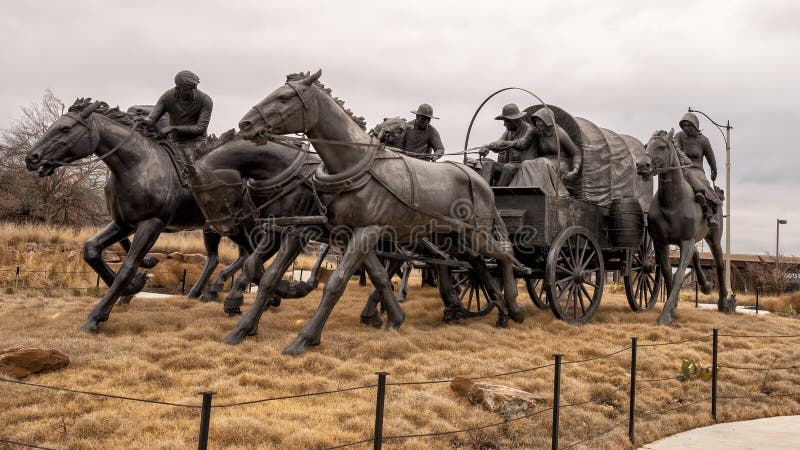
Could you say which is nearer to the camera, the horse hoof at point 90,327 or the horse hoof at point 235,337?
the horse hoof at point 235,337

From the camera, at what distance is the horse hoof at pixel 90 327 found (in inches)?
261

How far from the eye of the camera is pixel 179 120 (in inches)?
324

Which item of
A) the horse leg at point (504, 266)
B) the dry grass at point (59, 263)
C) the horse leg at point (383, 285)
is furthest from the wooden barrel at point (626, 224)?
the dry grass at point (59, 263)

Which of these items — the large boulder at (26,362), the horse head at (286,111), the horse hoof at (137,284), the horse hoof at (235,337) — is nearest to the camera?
the large boulder at (26,362)

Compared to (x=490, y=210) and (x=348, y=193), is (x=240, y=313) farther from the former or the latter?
(x=490, y=210)

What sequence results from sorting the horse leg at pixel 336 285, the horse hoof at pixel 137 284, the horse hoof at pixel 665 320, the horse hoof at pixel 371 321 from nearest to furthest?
the horse leg at pixel 336 285 → the horse hoof at pixel 371 321 → the horse hoof at pixel 137 284 → the horse hoof at pixel 665 320

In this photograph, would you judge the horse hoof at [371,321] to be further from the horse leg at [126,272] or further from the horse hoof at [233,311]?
the horse leg at [126,272]

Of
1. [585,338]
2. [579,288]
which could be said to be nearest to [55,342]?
[585,338]

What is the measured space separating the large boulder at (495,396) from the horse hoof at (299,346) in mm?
1457

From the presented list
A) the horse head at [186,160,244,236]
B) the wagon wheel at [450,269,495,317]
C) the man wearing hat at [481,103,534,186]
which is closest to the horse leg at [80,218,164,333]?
the horse head at [186,160,244,236]

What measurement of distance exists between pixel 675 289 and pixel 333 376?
19.8ft

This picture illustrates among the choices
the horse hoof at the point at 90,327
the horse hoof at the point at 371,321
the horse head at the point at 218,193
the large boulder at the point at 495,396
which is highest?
the horse head at the point at 218,193

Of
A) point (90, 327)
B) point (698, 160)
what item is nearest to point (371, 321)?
point (90, 327)

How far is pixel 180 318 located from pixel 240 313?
740 mm
